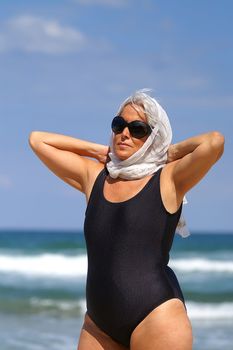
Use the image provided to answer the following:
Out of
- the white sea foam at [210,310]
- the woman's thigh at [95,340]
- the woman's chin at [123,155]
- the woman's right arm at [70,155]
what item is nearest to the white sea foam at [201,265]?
the white sea foam at [210,310]

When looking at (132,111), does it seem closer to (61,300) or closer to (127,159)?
(127,159)

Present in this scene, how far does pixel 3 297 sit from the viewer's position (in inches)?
654

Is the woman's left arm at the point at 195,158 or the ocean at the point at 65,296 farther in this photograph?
the ocean at the point at 65,296

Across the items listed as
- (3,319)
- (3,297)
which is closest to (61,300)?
(3,297)

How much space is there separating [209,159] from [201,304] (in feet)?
42.3

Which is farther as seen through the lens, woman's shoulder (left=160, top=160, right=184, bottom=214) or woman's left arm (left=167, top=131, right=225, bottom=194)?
woman's shoulder (left=160, top=160, right=184, bottom=214)

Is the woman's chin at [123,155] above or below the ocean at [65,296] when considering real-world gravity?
below

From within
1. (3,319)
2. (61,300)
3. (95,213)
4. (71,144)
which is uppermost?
(61,300)

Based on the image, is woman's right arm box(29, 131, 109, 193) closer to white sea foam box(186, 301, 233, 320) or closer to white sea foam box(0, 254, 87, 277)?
white sea foam box(186, 301, 233, 320)

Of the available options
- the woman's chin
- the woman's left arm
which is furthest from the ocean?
the woman's left arm

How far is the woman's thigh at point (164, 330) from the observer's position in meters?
3.63

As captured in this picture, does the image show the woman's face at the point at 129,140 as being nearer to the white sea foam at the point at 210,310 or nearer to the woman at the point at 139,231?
the woman at the point at 139,231

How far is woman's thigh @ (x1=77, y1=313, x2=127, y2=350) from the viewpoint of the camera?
12.7ft

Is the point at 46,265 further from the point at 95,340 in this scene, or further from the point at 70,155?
the point at 95,340
